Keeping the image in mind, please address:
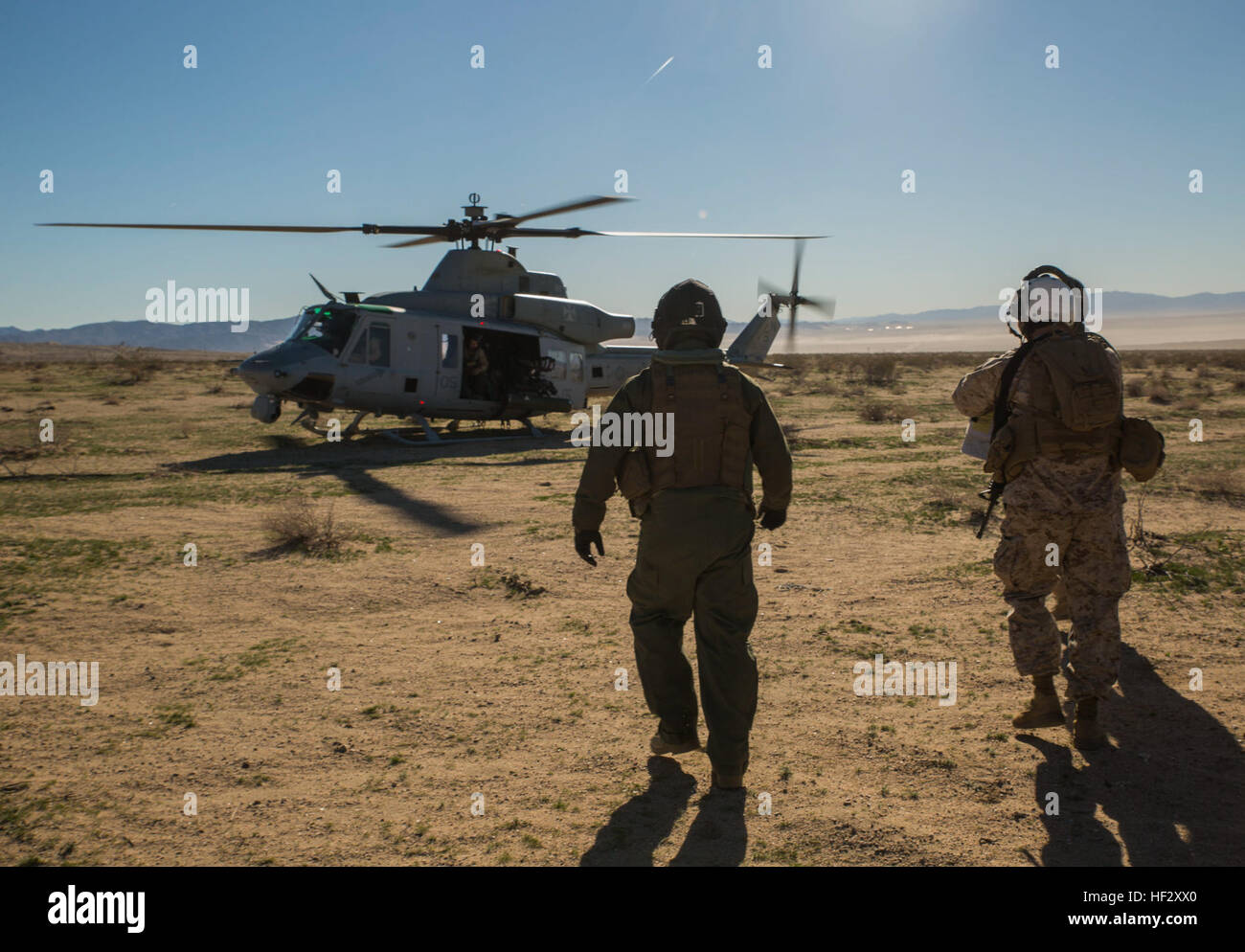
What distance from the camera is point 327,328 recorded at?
1359 cm

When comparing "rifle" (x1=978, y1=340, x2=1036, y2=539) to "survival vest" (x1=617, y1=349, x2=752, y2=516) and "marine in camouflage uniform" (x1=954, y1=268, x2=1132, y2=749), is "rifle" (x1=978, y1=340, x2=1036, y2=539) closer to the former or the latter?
"marine in camouflage uniform" (x1=954, y1=268, x2=1132, y2=749)

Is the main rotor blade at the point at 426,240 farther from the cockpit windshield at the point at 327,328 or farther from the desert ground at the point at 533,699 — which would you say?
the desert ground at the point at 533,699

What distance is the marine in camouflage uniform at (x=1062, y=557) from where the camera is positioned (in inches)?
156

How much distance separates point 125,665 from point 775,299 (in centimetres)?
1859

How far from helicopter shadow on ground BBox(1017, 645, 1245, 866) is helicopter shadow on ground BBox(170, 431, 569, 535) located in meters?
5.79

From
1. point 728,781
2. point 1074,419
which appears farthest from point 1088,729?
point 728,781

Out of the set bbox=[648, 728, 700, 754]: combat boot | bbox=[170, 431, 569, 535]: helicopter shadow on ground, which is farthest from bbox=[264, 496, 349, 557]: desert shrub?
bbox=[648, 728, 700, 754]: combat boot

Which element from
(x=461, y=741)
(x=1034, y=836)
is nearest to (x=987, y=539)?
(x=1034, y=836)

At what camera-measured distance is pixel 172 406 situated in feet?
69.6

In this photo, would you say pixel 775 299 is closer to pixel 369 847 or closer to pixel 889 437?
pixel 889 437

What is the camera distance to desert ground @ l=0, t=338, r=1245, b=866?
3.29 metres

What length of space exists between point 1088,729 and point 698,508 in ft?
7.05

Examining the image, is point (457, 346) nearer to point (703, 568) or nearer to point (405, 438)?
point (405, 438)

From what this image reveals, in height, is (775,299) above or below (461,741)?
above
